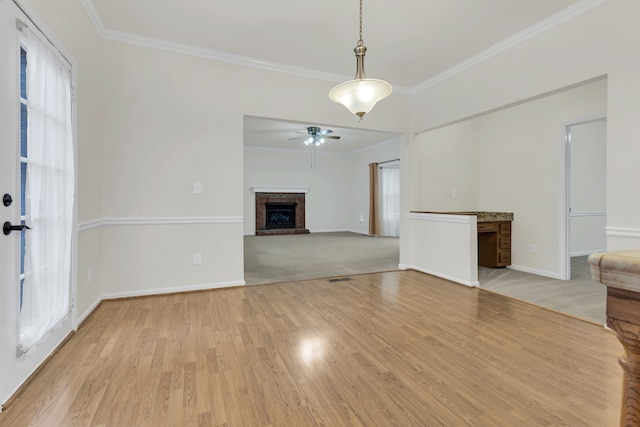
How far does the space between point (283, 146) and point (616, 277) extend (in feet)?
28.6

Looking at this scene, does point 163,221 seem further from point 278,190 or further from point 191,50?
point 278,190

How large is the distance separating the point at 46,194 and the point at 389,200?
7.97m

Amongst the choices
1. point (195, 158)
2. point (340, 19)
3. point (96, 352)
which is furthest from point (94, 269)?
point (340, 19)

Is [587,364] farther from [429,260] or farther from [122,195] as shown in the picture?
[122,195]

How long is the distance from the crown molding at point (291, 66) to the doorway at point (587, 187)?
2.72 m

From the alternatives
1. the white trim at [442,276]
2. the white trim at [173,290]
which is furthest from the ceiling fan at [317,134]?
the white trim at [173,290]

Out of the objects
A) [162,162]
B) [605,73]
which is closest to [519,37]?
[605,73]

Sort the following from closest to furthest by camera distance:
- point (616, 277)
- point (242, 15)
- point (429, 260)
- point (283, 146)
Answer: point (616, 277) → point (242, 15) → point (429, 260) → point (283, 146)

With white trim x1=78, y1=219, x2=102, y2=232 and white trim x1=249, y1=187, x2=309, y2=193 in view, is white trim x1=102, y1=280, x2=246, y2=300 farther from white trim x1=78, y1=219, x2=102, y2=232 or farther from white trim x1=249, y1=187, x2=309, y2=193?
white trim x1=249, y1=187, x2=309, y2=193

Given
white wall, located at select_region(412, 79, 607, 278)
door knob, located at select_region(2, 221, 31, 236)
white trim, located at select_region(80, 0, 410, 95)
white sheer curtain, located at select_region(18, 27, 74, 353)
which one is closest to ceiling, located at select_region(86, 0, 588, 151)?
white trim, located at select_region(80, 0, 410, 95)

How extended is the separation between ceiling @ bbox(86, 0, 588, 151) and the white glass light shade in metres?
0.93

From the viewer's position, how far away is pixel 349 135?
7.46 m

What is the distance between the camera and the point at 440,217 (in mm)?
3936

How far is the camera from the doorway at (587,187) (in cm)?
502
